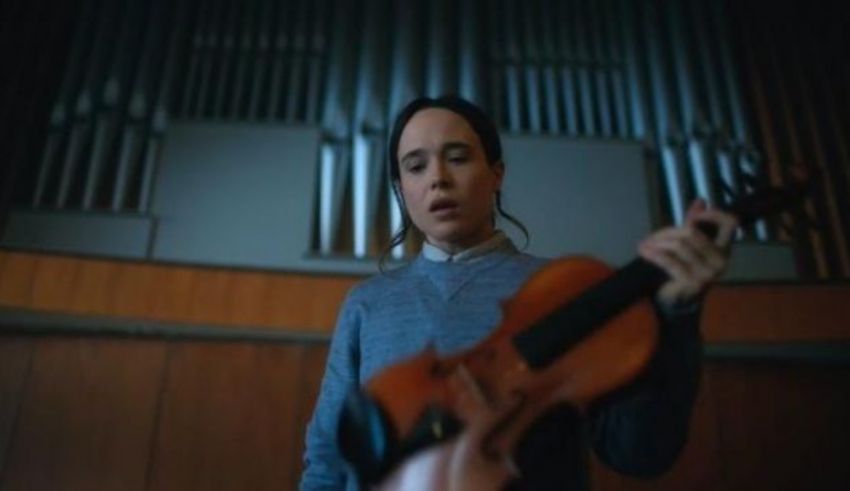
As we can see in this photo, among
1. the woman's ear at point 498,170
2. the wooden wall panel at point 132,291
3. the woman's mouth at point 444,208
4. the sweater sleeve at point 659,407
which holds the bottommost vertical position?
the sweater sleeve at point 659,407

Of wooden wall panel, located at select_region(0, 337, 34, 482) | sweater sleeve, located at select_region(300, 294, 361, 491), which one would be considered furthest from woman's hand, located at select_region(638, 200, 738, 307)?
wooden wall panel, located at select_region(0, 337, 34, 482)

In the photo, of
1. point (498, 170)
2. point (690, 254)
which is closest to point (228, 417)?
point (498, 170)

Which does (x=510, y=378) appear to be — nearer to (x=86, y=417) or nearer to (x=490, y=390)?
(x=490, y=390)

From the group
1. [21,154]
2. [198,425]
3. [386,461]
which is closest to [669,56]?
[198,425]

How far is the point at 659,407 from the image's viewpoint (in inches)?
31.7

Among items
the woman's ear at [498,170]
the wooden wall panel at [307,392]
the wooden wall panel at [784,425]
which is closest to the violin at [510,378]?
the woman's ear at [498,170]

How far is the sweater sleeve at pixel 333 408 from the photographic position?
1.00 meters

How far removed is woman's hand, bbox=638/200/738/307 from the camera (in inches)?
28.3

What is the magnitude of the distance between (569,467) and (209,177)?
7.09ft

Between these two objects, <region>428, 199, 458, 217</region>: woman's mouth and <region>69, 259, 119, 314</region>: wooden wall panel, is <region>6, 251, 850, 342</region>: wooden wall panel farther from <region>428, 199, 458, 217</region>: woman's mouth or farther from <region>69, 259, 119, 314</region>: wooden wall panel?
<region>428, 199, 458, 217</region>: woman's mouth

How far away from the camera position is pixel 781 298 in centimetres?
237

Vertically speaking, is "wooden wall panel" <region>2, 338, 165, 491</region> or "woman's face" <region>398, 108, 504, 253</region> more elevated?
"woman's face" <region>398, 108, 504, 253</region>

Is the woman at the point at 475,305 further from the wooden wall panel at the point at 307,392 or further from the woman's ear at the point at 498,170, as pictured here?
the wooden wall panel at the point at 307,392

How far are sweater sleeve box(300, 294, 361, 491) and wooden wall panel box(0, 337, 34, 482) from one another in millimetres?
1686
